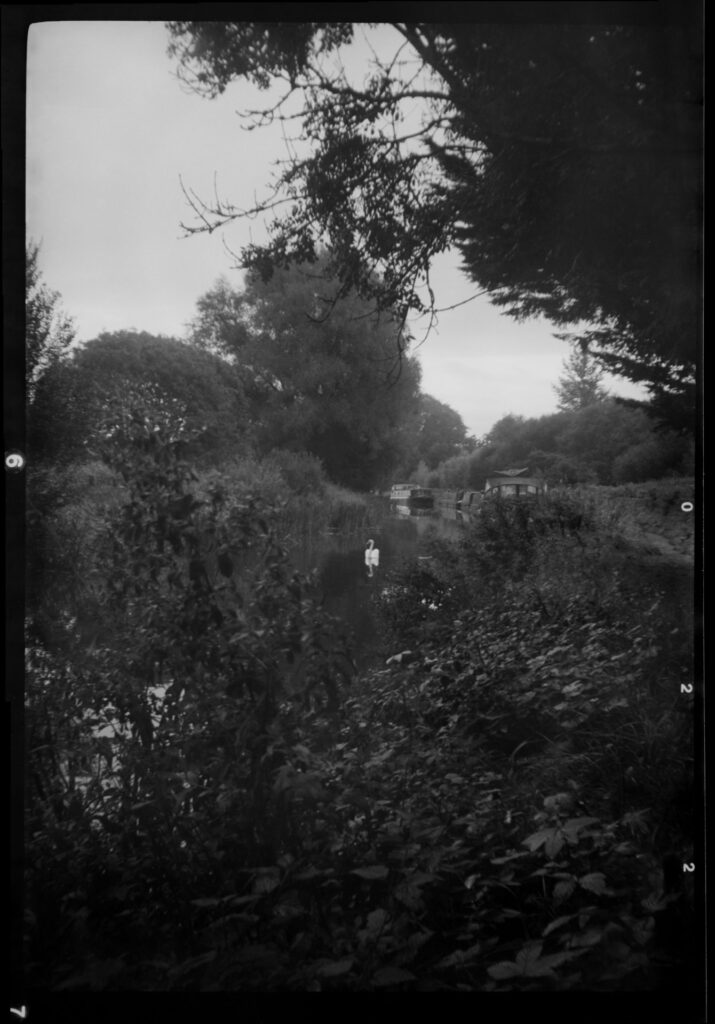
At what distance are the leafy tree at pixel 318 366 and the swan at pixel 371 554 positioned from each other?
205 millimetres

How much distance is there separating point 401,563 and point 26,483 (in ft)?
3.82

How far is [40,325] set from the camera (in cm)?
217

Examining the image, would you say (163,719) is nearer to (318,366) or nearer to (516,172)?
(318,366)

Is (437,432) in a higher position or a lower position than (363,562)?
higher

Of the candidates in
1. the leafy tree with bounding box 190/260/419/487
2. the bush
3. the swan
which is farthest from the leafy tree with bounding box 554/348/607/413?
the bush

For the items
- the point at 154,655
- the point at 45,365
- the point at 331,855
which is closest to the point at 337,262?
the point at 45,365

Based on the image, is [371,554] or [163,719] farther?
[371,554]

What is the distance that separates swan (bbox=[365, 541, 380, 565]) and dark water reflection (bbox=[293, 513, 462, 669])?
10 mm

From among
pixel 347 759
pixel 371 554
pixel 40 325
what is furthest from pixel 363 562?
pixel 40 325

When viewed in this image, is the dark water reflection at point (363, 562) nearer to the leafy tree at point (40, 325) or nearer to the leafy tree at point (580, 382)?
the leafy tree at point (580, 382)

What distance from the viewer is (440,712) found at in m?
2.18

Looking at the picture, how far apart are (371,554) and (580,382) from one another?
0.84m

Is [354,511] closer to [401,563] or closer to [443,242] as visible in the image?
[401,563]

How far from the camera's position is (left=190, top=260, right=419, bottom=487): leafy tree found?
2256 mm
